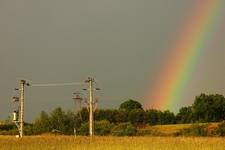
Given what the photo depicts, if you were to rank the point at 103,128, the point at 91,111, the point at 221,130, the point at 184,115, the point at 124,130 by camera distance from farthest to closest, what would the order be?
the point at 184,115
the point at 103,128
the point at 221,130
the point at 124,130
the point at 91,111

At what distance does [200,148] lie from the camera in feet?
69.4

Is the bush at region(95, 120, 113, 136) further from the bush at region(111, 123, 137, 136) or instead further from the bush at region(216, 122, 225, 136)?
the bush at region(216, 122, 225, 136)

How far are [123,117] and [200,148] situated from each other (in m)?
78.1

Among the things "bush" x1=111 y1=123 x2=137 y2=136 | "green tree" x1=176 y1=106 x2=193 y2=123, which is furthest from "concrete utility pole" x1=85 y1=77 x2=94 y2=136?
"green tree" x1=176 y1=106 x2=193 y2=123

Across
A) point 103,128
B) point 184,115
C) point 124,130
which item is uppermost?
point 184,115

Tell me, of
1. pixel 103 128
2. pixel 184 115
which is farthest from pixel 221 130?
pixel 184 115

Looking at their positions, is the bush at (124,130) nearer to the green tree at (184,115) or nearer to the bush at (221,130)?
the bush at (221,130)

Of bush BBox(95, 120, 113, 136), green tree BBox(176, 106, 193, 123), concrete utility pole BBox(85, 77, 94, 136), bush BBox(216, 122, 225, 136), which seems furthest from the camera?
green tree BBox(176, 106, 193, 123)

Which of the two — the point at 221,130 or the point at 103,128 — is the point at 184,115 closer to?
the point at 103,128

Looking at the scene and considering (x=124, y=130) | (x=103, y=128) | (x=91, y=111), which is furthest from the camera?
(x=103, y=128)

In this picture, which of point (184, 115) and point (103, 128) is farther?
point (184, 115)

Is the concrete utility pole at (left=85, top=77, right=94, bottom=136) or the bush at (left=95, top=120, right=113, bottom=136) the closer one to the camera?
the concrete utility pole at (left=85, top=77, right=94, bottom=136)

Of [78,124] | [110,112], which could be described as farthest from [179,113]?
[78,124]

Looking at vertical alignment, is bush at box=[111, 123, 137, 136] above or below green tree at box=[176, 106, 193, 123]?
below
